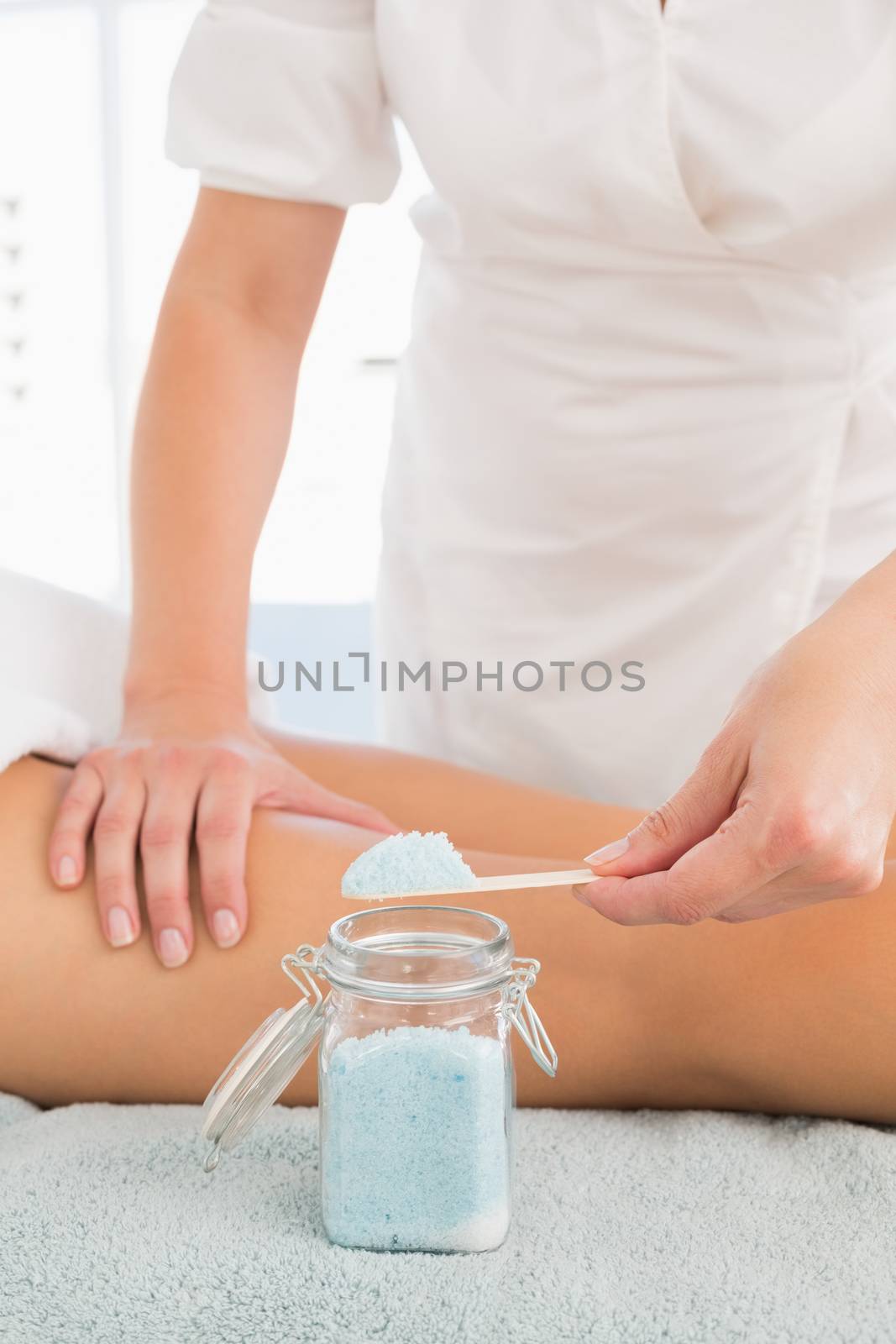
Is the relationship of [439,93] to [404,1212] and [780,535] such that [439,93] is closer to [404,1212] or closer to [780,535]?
[780,535]

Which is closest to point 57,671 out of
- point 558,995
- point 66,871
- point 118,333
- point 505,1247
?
point 66,871

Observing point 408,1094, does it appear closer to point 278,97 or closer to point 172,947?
point 172,947

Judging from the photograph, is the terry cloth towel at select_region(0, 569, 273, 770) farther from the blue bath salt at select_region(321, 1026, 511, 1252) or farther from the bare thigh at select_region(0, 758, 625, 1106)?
the blue bath salt at select_region(321, 1026, 511, 1252)

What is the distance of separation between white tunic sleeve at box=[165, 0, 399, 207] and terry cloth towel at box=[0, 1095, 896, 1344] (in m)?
0.84

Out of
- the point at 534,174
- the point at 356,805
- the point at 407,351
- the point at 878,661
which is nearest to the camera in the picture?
the point at 878,661

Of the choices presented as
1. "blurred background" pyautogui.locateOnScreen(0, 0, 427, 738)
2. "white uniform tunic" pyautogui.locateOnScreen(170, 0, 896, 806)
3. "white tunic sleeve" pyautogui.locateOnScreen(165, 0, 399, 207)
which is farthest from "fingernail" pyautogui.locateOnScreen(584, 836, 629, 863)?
"blurred background" pyautogui.locateOnScreen(0, 0, 427, 738)

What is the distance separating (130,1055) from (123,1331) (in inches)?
11.4

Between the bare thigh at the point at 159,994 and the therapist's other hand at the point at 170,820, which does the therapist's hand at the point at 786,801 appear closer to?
the bare thigh at the point at 159,994

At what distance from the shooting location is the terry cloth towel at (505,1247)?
0.56 meters

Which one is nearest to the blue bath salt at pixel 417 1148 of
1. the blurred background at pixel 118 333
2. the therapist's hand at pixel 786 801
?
the therapist's hand at pixel 786 801

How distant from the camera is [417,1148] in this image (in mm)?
613

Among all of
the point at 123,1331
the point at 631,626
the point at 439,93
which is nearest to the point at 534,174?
the point at 439,93

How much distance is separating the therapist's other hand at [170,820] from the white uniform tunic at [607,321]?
0.43 meters

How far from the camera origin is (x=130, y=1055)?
84 centimetres
